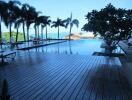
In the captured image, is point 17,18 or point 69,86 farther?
point 17,18

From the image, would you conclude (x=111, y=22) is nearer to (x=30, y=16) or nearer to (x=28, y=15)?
(x=28, y=15)

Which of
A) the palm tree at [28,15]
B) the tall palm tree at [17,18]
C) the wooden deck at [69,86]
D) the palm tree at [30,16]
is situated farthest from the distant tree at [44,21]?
the wooden deck at [69,86]

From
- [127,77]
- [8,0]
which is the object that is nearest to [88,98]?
[127,77]

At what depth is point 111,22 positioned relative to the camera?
10.5 meters

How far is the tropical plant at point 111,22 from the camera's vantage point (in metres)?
10.5

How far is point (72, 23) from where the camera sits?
3766 centimetres

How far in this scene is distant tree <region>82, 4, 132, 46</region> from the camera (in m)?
10.5

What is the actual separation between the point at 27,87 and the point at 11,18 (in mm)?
20105

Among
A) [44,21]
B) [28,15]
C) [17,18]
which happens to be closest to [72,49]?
[17,18]

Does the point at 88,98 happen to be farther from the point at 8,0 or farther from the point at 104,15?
the point at 8,0

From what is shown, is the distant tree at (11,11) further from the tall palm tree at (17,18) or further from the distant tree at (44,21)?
the distant tree at (44,21)

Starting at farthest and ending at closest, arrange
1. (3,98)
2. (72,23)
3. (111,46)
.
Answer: (72,23) → (111,46) → (3,98)

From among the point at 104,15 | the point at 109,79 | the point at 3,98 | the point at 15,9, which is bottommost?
the point at 109,79

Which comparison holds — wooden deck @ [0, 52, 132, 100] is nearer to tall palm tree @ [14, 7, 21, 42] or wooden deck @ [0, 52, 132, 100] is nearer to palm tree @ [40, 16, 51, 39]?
tall palm tree @ [14, 7, 21, 42]
